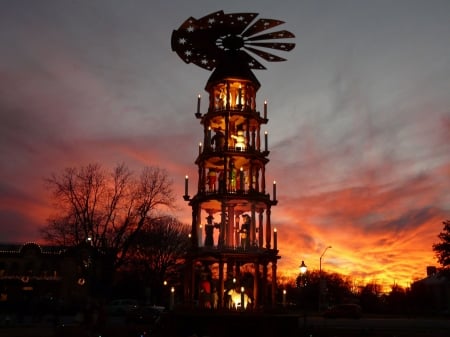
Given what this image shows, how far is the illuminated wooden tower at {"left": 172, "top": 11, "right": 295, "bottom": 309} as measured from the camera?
2447cm

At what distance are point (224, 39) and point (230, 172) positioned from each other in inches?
285

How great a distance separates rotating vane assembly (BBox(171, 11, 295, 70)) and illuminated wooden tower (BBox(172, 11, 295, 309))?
0.05 metres

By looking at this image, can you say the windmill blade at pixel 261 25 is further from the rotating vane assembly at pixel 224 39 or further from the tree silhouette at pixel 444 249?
the tree silhouette at pixel 444 249

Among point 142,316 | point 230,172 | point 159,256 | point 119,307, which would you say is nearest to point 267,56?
point 230,172

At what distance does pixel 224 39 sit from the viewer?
2753 cm

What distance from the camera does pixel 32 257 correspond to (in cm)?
9138

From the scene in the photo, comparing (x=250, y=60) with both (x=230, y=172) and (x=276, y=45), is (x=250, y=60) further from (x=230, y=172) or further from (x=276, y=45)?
(x=230, y=172)

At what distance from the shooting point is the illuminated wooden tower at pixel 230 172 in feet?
80.3

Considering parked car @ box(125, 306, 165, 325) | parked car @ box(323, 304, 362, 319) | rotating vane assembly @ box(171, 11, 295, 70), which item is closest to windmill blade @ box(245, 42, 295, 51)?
rotating vane assembly @ box(171, 11, 295, 70)

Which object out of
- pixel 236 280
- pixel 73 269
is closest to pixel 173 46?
pixel 236 280

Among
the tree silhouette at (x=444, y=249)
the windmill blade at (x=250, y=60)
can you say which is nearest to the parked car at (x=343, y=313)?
the tree silhouette at (x=444, y=249)

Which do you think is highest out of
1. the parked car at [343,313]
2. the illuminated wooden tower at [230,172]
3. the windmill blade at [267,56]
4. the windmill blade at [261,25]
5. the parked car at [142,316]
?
the windmill blade at [261,25]

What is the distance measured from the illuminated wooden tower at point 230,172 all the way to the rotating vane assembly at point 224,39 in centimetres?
5

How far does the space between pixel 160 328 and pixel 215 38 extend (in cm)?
1483
